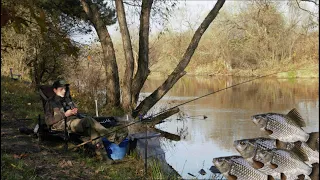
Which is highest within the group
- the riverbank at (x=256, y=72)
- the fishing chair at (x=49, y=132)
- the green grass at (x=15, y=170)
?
the riverbank at (x=256, y=72)

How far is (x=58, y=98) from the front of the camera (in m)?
5.51

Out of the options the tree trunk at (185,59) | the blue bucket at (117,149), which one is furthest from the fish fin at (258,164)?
the tree trunk at (185,59)

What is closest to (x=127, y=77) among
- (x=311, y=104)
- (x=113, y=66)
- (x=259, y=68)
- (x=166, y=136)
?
(x=113, y=66)

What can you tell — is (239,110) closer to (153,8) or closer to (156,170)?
(153,8)

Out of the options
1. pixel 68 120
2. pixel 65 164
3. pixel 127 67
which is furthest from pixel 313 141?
pixel 127 67

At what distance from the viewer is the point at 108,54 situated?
410 inches

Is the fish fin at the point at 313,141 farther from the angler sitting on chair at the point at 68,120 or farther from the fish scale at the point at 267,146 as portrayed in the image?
the angler sitting on chair at the point at 68,120

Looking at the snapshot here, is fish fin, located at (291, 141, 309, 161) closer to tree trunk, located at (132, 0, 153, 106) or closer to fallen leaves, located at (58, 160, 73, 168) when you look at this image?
Result: fallen leaves, located at (58, 160, 73, 168)

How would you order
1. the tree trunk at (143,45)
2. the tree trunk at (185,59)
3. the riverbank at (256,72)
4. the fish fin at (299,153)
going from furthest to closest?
the riverbank at (256,72)
the tree trunk at (143,45)
the tree trunk at (185,59)
the fish fin at (299,153)

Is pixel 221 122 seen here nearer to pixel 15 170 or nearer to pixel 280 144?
pixel 15 170

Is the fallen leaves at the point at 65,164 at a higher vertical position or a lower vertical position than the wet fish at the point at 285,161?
lower

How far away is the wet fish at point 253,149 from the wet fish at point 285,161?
0.05m

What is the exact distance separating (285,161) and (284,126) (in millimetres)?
213

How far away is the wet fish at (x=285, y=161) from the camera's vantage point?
8.26 ft
